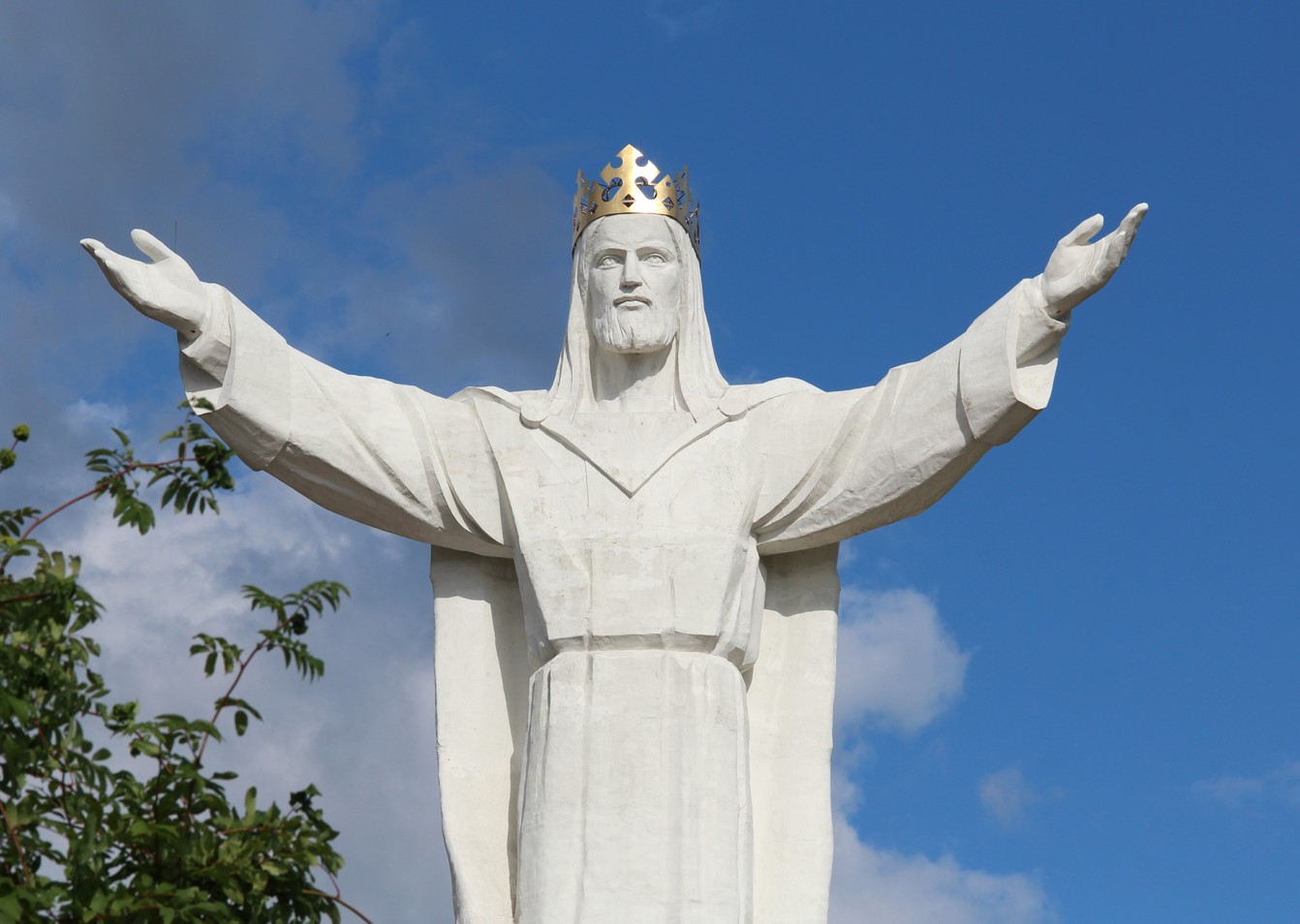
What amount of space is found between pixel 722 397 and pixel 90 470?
410 centimetres

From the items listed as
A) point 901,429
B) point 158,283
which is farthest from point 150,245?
point 901,429

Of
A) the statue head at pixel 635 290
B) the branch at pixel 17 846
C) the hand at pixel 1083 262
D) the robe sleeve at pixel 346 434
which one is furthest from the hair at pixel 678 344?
the branch at pixel 17 846

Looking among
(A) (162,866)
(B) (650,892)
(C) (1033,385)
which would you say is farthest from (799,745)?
(A) (162,866)

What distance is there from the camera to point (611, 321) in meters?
12.2

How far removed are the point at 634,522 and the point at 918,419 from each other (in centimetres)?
153

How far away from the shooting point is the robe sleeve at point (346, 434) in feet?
38.4

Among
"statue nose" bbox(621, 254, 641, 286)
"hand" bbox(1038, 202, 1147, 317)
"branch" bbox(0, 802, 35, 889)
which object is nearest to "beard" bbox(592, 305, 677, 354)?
"statue nose" bbox(621, 254, 641, 286)

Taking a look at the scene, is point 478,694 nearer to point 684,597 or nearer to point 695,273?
point 684,597

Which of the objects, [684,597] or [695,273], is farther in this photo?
[695,273]

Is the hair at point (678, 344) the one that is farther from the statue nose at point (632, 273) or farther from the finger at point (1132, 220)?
the finger at point (1132, 220)

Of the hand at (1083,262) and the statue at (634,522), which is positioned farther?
the statue at (634,522)

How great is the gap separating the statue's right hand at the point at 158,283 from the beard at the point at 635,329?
2080 mm

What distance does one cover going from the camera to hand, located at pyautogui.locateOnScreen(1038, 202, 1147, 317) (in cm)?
1097

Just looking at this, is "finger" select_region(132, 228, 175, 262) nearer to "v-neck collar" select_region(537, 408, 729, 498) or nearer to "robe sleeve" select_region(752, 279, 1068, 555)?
"v-neck collar" select_region(537, 408, 729, 498)
